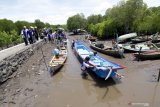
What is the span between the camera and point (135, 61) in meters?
20.2

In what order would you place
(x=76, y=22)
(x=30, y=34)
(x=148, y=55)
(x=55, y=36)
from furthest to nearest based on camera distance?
(x=76, y=22)
(x=55, y=36)
(x=30, y=34)
(x=148, y=55)

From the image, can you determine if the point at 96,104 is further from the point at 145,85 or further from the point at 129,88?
the point at 145,85

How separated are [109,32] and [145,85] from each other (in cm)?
3303

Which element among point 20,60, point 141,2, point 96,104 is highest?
point 141,2

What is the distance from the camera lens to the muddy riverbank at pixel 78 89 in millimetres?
11328

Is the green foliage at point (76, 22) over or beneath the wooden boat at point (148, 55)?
over

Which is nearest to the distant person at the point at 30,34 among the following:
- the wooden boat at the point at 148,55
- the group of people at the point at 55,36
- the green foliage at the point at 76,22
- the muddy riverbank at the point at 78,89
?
the muddy riverbank at the point at 78,89

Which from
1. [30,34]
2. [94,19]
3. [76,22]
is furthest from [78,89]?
[76,22]

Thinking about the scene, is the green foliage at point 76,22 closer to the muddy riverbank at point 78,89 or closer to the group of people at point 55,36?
the group of people at point 55,36

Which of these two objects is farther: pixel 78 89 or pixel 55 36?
pixel 55 36

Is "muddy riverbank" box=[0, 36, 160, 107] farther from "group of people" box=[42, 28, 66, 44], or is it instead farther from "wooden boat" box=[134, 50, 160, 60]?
"group of people" box=[42, 28, 66, 44]

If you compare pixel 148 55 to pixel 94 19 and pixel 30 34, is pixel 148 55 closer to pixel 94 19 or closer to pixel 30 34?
pixel 30 34

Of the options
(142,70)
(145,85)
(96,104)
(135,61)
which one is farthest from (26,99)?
(135,61)

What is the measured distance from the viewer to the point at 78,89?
13.6 m
